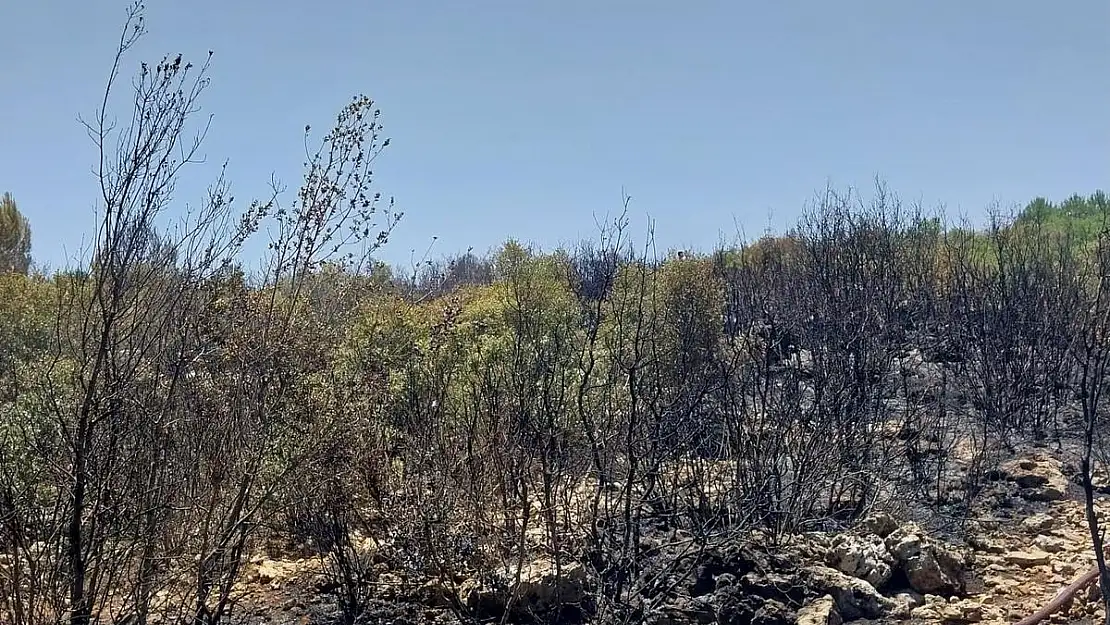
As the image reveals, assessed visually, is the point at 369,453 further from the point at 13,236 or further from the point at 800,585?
the point at 13,236

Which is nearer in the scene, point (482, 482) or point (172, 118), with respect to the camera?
point (172, 118)

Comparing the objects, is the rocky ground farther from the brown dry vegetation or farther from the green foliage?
the green foliage

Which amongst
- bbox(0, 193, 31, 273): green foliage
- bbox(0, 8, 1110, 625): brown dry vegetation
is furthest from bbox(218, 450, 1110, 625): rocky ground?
bbox(0, 193, 31, 273): green foliage

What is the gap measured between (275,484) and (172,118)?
2530 mm

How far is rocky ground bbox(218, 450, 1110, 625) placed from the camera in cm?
747

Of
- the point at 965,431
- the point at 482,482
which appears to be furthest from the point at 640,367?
the point at 965,431

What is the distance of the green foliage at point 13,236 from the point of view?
93.6ft

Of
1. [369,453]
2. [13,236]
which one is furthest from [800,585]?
[13,236]

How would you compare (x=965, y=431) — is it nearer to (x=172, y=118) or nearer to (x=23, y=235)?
(x=172, y=118)

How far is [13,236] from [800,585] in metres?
29.2

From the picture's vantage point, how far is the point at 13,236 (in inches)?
1157

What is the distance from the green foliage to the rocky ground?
24.6 meters

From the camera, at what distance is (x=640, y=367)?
8133 mm

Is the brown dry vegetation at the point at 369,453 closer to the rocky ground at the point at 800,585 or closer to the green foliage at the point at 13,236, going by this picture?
the rocky ground at the point at 800,585
